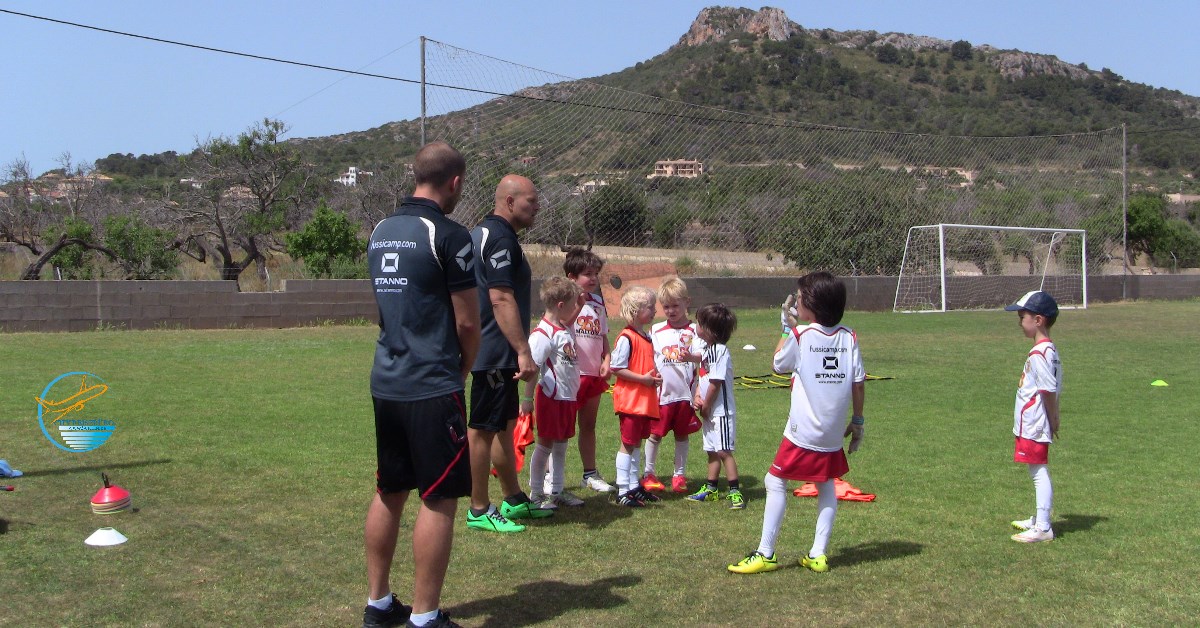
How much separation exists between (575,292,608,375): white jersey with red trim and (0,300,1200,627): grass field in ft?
2.86

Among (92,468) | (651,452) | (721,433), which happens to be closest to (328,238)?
(92,468)

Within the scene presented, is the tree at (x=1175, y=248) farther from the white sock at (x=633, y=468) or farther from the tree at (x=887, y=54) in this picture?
the tree at (x=887, y=54)

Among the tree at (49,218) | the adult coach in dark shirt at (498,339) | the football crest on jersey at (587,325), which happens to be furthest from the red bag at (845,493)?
the tree at (49,218)

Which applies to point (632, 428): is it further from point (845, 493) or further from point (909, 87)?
point (909, 87)

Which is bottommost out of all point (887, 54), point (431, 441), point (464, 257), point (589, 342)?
point (431, 441)

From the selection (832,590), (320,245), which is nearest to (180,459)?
(832,590)

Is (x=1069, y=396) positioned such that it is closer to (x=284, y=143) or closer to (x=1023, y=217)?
(x=1023, y=217)

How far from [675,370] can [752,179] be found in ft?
71.3

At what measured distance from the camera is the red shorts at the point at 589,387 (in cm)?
648

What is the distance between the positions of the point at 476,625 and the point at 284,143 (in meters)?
30.4

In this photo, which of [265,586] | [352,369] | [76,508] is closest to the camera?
[265,586]

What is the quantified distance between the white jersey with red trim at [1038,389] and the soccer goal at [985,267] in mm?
22917

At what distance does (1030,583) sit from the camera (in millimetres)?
4836

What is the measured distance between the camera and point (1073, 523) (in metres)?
5.94
